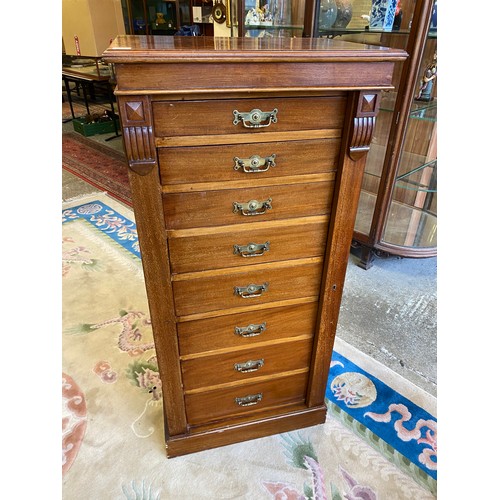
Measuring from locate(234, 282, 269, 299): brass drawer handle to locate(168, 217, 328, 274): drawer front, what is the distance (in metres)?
0.07

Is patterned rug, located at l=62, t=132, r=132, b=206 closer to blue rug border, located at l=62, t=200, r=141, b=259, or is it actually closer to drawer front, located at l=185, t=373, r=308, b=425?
blue rug border, located at l=62, t=200, r=141, b=259

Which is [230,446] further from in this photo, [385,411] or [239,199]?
[239,199]

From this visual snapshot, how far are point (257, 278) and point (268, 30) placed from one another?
159 cm

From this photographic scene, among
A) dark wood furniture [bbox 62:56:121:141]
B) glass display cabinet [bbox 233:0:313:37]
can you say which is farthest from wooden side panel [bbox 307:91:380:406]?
dark wood furniture [bbox 62:56:121:141]

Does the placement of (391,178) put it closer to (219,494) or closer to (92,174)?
(219,494)

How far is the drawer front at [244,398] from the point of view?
Answer: 3.79 feet

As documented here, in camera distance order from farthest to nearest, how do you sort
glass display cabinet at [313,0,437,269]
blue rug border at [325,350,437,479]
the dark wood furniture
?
1. the dark wood furniture
2. glass display cabinet at [313,0,437,269]
3. blue rug border at [325,350,437,479]

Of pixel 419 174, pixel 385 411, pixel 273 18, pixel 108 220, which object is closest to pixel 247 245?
pixel 385 411

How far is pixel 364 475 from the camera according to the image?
1157 millimetres

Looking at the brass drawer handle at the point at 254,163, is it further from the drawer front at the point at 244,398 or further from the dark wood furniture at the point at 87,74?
the dark wood furniture at the point at 87,74

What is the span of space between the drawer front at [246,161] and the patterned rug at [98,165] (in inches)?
79.8

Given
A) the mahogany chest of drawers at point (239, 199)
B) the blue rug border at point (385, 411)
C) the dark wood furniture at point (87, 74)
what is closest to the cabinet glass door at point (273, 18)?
the mahogany chest of drawers at point (239, 199)

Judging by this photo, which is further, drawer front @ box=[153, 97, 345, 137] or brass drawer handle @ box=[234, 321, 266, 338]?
brass drawer handle @ box=[234, 321, 266, 338]

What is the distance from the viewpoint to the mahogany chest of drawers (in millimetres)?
721
